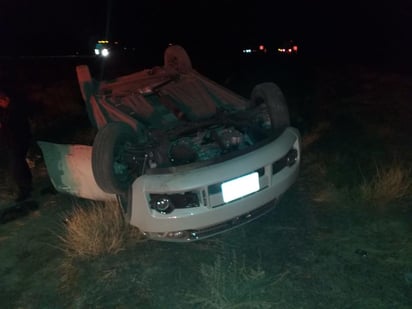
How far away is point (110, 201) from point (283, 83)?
6.61 m

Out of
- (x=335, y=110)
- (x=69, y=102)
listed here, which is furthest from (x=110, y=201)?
(x=69, y=102)

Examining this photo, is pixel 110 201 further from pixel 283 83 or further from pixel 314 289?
pixel 283 83

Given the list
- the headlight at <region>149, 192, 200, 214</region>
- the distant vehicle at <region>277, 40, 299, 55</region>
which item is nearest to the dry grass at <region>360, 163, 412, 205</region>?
the headlight at <region>149, 192, 200, 214</region>

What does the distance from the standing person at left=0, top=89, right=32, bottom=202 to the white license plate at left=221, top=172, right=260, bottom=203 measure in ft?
8.83

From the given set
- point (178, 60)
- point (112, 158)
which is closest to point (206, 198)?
point (112, 158)

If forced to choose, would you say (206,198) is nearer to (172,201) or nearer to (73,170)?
(172,201)

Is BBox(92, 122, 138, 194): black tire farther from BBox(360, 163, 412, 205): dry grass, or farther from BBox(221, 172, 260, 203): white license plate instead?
BBox(360, 163, 412, 205): dry grass

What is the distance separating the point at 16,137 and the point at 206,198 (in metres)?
2.63

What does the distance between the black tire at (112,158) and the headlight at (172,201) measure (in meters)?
0.53

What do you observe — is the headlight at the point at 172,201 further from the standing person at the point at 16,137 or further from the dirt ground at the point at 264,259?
the standing person at the point at 16,137

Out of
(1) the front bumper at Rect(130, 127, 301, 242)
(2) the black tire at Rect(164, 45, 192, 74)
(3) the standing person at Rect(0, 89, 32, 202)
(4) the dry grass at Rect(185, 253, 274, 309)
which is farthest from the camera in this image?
(2) the black tire at Rect(164, 45, 192, 74)

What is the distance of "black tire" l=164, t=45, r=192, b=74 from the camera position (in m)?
5.37

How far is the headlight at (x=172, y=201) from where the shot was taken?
9.41ft

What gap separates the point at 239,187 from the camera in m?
2.92
